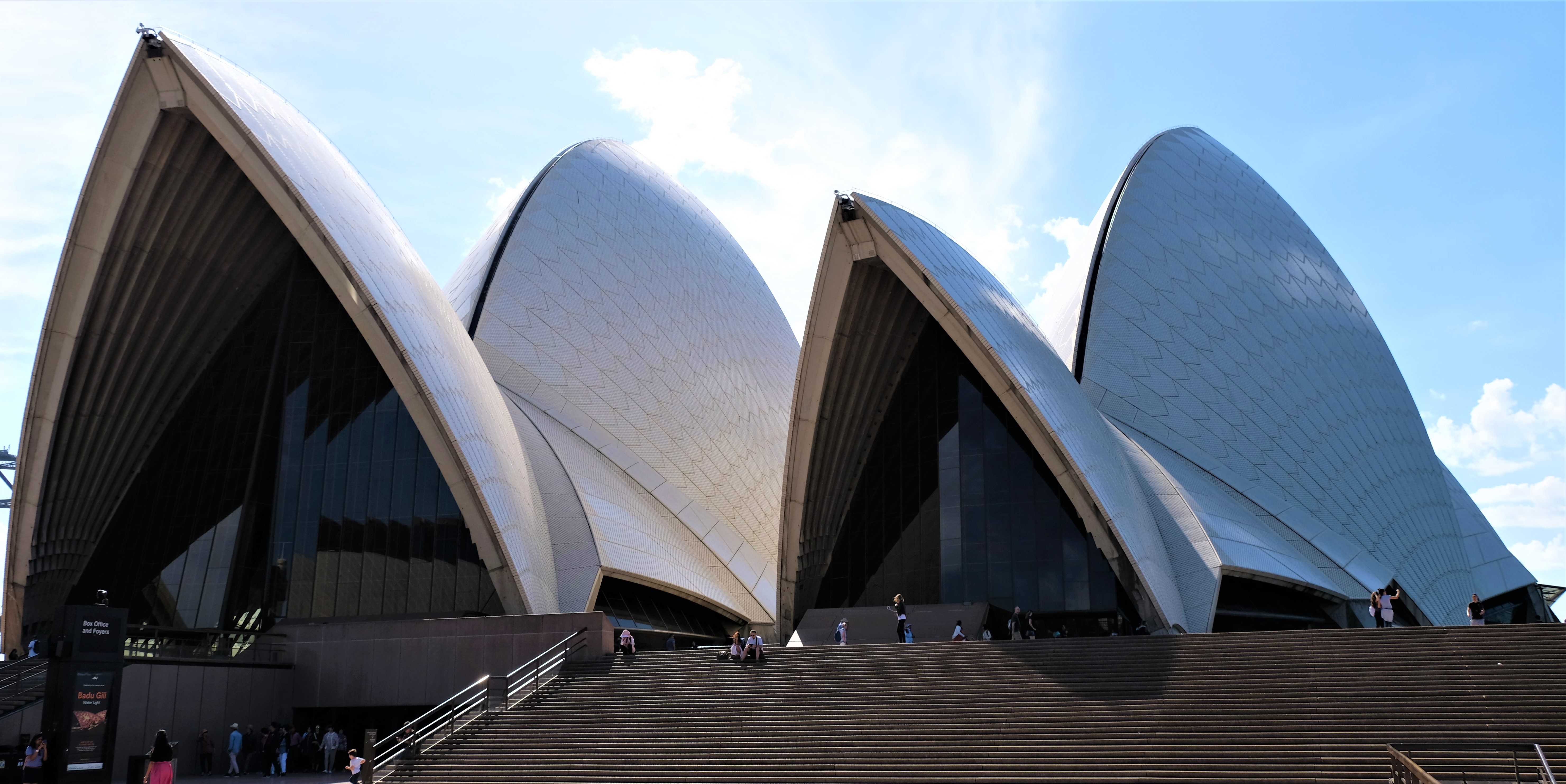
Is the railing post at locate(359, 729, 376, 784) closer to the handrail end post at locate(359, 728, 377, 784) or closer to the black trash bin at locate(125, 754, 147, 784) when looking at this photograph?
the handrail end post at locate(359, 728, 377, 784)

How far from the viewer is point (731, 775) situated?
14.1m

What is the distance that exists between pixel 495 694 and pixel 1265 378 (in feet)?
58.8

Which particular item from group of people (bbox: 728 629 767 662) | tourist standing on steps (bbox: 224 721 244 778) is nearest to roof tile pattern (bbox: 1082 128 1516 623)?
group of people (bbox: 728 629 767 662)

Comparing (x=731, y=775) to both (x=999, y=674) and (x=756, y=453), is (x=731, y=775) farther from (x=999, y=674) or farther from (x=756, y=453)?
(x=756, y=453)

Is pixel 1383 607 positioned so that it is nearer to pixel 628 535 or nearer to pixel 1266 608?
pixel 1266 608

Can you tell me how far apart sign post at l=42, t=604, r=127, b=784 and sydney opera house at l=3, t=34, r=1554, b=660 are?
7655 millimetres

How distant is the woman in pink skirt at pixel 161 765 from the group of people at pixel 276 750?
5.38m

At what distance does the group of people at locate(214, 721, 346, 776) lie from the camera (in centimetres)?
1831

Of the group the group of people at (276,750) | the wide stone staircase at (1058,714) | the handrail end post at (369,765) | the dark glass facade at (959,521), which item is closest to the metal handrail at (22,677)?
the group of people at (276,750)

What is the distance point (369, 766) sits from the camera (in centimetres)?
1467

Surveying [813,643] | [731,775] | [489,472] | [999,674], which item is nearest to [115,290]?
[489,472]

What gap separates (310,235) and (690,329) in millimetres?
12326

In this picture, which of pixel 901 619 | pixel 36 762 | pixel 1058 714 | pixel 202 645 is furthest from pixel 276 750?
pixel 1058 714

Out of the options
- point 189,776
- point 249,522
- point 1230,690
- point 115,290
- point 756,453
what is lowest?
point 189,776
